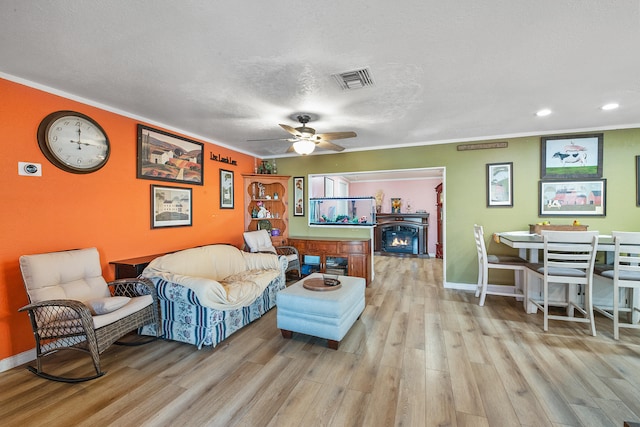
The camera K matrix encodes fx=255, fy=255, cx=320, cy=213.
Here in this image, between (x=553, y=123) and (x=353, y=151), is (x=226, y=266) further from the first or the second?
(x=553, y=123)

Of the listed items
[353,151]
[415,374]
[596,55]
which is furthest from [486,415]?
[353,151]

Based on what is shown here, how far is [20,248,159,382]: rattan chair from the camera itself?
204cm

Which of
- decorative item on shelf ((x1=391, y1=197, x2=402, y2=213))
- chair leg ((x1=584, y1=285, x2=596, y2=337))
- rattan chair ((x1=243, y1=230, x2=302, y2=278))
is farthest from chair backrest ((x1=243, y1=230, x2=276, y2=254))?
decorative item on shelf ((x1=391, y1=197, x2=402, y2=213))

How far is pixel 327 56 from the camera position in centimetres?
195

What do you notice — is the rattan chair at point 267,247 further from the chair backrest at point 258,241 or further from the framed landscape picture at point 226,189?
the framed landscape picture at point 226,189

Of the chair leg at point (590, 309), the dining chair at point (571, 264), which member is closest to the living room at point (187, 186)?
the chair leg at point (590, 309)

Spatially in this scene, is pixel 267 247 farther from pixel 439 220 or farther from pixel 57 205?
pixel 439 220

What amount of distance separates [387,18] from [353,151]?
3441mm

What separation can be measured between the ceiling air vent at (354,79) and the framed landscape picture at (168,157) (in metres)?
2.58

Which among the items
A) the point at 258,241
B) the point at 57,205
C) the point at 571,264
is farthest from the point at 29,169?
the point at 571,264

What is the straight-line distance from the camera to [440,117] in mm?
3291

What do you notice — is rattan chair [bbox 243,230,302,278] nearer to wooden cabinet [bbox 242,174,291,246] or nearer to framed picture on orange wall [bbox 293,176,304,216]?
wooden cabinet [bbox 242,174,291,246]

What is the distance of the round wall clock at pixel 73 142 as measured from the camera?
7.95 ft

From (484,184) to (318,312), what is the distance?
3.56m
